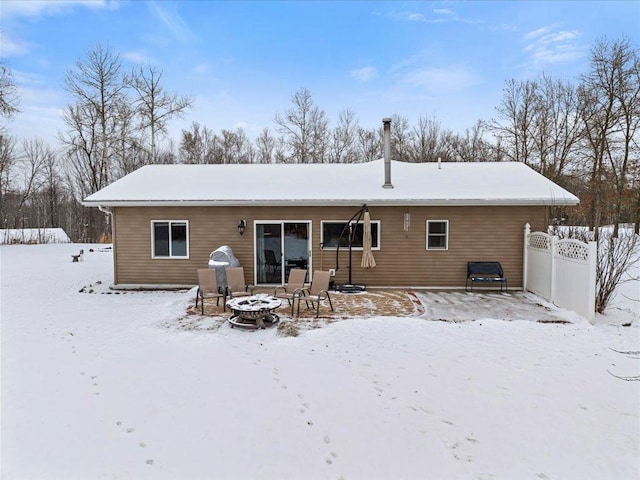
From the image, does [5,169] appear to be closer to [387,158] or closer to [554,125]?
[387,158]

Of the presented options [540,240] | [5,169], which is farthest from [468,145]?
[5,169]

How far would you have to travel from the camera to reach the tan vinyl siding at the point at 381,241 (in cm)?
1011

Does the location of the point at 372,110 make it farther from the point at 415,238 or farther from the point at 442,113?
the point at 415,238

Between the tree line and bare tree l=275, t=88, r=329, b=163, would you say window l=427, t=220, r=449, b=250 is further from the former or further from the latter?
bare tree l=275, t=88, r=329, b=163

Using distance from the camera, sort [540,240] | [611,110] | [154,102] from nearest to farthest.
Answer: [540,240]
[611,110]
[154,102]

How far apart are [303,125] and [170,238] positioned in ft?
62.4

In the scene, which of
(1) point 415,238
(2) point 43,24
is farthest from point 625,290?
(2) point 43,24

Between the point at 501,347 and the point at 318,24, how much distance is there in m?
14.0

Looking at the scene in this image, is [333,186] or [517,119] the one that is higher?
[517,119]

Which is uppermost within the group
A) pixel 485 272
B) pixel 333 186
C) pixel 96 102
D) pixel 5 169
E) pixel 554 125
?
pixel 96 102

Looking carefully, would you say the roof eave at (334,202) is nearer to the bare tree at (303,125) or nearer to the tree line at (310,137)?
the tree line at (310,137)

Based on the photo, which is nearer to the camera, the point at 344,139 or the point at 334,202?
the point at 334,202

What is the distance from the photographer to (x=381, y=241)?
33.5ft

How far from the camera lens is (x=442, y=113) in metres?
27.9
